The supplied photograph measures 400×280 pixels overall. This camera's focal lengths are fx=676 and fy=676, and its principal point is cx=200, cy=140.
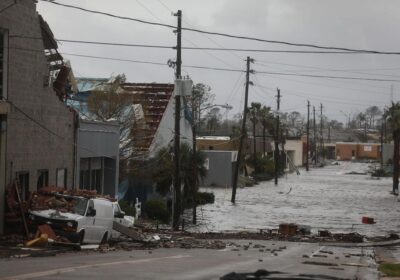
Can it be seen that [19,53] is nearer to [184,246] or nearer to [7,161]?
[7,161]

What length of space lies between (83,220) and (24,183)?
154 inches

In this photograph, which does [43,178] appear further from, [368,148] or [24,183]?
[368,148]

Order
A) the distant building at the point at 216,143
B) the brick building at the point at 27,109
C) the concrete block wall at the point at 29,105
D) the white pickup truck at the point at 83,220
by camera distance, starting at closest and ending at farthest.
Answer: the white pickup truck at the point at 83,220 → the brick building at the point at 27,109 → the concrete block wall at the point at 29,105 → the distant building at the point at 216,143

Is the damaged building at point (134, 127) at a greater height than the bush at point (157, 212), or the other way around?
the damaged building at point (134, 127)

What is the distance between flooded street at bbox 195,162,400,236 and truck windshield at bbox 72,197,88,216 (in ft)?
60.0

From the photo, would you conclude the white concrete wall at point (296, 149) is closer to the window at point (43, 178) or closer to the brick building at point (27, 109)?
the brick building at point (27, 109)

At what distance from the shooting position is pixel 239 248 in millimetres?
24125

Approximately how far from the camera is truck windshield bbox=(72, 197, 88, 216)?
69.2 ft

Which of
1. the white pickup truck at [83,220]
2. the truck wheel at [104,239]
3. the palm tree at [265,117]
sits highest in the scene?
the palm tree at [265,117]

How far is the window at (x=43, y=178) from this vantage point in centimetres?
2534

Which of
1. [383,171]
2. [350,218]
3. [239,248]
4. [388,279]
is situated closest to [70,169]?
[239,248]

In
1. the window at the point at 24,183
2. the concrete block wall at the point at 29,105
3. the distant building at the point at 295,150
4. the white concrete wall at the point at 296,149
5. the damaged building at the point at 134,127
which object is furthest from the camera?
the white concrete wall at the point at 296,149

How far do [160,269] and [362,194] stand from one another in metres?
60.8

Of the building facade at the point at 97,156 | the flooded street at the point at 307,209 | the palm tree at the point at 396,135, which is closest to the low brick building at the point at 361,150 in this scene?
the flooded street at the point at 307,209
